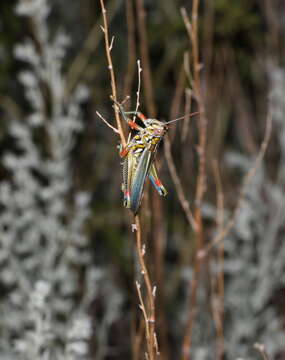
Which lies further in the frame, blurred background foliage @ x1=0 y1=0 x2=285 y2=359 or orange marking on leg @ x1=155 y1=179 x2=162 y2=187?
blurred background foliage @ x1=0 y1=0 x2=285 y2=359

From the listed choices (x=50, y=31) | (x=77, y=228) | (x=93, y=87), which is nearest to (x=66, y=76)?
(x=93, y=87)

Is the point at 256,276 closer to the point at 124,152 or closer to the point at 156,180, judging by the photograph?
the point at 156,180

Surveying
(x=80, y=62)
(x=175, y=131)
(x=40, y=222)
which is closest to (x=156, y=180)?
(x=40, y=222)

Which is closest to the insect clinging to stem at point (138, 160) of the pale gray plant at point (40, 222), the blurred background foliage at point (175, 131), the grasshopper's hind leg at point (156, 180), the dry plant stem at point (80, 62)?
the grasshopper's hind leg at point (156, 180)

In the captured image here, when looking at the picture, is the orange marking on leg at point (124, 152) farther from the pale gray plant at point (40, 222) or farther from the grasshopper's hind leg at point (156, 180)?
the pale gray plant at point (40, 222)

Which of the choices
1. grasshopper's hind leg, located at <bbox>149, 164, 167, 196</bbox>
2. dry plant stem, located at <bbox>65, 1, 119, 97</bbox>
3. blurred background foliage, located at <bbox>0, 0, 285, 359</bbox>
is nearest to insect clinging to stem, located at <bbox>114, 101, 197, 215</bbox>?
grasshopper's hind leg, located at <bbox>149, 164, 167, 196</bbox>

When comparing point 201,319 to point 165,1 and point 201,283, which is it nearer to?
point 201,283

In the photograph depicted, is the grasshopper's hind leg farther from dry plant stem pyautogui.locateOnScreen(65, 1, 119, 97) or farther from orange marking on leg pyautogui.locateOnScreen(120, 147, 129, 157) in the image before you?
dry plant stem pyautogui.locateOnScreen(65, 1, 119, 97)
